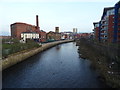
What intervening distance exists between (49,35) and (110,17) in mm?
64091

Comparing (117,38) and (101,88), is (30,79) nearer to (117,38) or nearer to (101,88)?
(101,88)

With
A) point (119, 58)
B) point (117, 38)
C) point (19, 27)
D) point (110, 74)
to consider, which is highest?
point (19, 27)

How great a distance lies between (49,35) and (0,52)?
7859 centimetres

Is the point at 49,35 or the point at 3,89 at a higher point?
the point at 49,35

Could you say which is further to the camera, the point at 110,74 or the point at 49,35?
the point at 49,35

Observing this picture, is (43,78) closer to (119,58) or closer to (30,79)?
(30,79)

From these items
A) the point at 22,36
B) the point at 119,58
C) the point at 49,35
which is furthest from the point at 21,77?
the point at 49,35

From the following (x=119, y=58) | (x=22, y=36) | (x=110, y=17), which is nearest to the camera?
(x=119, y=58)

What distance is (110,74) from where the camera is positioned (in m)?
16.3

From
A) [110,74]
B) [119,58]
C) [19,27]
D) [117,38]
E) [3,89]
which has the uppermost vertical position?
[19,27]

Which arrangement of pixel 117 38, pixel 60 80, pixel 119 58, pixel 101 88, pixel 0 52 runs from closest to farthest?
1. pixel 101 88
2. pixel 60 80
3. pixel 119 58
4. pixel 0 52
5. pixel 117 38

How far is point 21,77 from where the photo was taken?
64.6 ft

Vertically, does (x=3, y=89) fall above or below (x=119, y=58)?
below

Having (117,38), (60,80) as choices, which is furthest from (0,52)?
(117,38)
